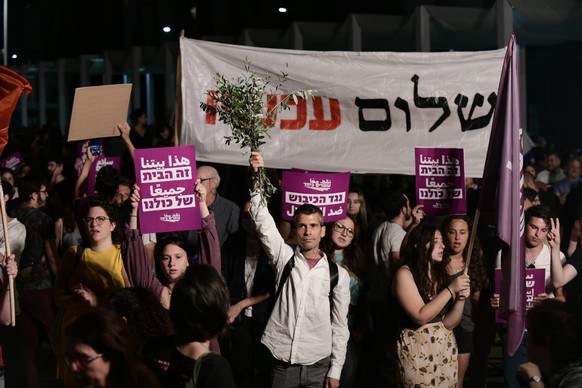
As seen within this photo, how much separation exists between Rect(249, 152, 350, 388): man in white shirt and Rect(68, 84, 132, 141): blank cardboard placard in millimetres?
2114

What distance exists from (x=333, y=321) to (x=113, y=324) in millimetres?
3213

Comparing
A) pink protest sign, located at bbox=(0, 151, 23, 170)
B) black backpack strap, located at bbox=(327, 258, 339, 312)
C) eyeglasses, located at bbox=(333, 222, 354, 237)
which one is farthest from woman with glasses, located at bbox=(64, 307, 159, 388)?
pink protest sign, located at bbox=(0, 151, 23, 170)

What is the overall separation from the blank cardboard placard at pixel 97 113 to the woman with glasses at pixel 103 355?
16.1ft

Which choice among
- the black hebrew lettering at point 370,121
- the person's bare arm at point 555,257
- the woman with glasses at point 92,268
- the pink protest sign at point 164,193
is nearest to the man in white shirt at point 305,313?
the pink protest sign at point 164,193

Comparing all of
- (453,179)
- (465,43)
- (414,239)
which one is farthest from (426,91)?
(465,43)

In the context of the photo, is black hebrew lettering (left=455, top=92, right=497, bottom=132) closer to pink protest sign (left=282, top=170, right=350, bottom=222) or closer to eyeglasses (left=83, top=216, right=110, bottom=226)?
pink protest sign (left=282, top=170, right=350, bottom=222)

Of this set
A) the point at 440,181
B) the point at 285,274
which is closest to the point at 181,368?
the point at 285,274

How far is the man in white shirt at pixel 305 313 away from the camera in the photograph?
7215mm

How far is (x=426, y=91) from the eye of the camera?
33.7ft

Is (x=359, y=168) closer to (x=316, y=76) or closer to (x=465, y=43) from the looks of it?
(x=316, y=76)

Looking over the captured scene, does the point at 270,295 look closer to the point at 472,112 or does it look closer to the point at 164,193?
the point at 164,193

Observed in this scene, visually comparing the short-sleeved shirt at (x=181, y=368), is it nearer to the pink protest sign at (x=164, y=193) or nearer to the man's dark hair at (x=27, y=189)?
the pink protest sign at (x=164, y=193)

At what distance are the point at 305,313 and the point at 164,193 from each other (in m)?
1.49

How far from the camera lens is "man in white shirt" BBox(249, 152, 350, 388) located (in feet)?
23.7
